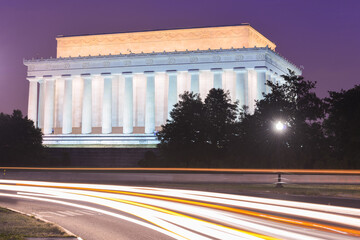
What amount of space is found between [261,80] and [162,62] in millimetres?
18800

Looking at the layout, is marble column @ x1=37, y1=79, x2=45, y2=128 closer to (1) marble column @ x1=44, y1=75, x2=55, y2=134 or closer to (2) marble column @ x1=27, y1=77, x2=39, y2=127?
(2) marble column @ x1=27, y1=77, x2=39, y2=127

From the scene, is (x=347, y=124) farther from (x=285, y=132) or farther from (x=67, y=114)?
(x=67, y=114)

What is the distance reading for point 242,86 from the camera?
316 feet

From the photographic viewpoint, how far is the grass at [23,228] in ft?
51.4

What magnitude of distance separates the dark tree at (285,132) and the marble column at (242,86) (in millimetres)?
31193

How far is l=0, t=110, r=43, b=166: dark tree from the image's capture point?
6994 cm

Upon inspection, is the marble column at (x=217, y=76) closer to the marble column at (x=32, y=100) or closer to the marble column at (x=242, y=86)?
the marble column at (x=242, y=86)

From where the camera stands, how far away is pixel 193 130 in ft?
206

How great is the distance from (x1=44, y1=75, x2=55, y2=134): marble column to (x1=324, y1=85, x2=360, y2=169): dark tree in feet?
205

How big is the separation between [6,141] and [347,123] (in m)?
43.3

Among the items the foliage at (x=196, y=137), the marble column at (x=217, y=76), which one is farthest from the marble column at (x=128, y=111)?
the foliage at (x=196, y=137)

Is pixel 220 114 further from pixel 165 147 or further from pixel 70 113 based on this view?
pixel 70 113

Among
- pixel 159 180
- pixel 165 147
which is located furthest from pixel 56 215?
pixel 165 147

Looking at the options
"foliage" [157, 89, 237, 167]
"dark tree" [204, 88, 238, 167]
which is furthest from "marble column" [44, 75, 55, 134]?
"dark tree" [204, 88, 238, 167]
